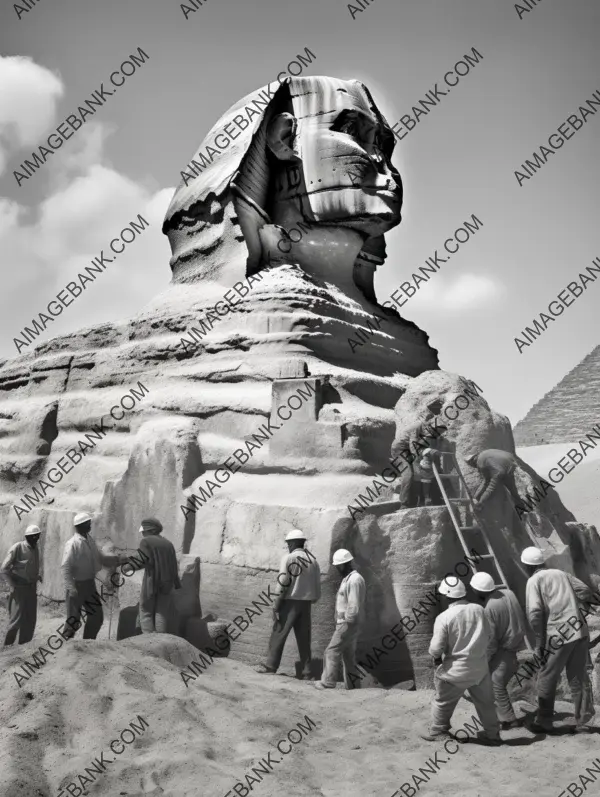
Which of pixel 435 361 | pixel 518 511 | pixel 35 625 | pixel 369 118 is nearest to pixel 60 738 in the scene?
pixel 35 625

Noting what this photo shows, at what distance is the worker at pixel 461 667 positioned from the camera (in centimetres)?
423

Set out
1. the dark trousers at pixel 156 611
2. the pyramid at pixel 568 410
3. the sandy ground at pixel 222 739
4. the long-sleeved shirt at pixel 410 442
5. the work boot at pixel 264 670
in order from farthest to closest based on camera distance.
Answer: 1. the pyramid at pixel 568 410
2. the long-sleeved shirt at pixel 410 442
3. the dark trousers at pixel 156 611
4. the work boot at pixel 264 670
5. the sandy ground at pixel 222 739

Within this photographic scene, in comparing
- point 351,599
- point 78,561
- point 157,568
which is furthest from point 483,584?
point 78,561

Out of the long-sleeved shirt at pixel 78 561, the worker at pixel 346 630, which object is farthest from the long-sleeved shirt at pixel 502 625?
the long-sleeved shirt at pixel 78 561

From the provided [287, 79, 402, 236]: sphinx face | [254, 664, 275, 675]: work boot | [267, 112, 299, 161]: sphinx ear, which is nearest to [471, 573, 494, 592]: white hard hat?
[254, 664, 275, 675]: work boot

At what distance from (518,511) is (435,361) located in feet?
10.5

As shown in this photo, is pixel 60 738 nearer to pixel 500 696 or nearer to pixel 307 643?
pixel 307 643

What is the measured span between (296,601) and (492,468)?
2.11 metres

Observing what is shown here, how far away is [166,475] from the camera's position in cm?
675

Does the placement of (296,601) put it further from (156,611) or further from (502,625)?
(502,625)

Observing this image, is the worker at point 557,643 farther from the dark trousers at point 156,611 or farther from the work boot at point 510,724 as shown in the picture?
the dark trousers at point 156,611

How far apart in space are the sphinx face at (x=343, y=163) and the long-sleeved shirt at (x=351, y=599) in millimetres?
4808

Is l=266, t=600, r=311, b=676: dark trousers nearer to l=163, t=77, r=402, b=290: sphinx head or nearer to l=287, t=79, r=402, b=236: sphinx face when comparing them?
l=163, t=77, r=402, b=290: sphinx head

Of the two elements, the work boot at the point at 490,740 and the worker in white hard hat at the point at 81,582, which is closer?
the work boot at the point at 490,740
